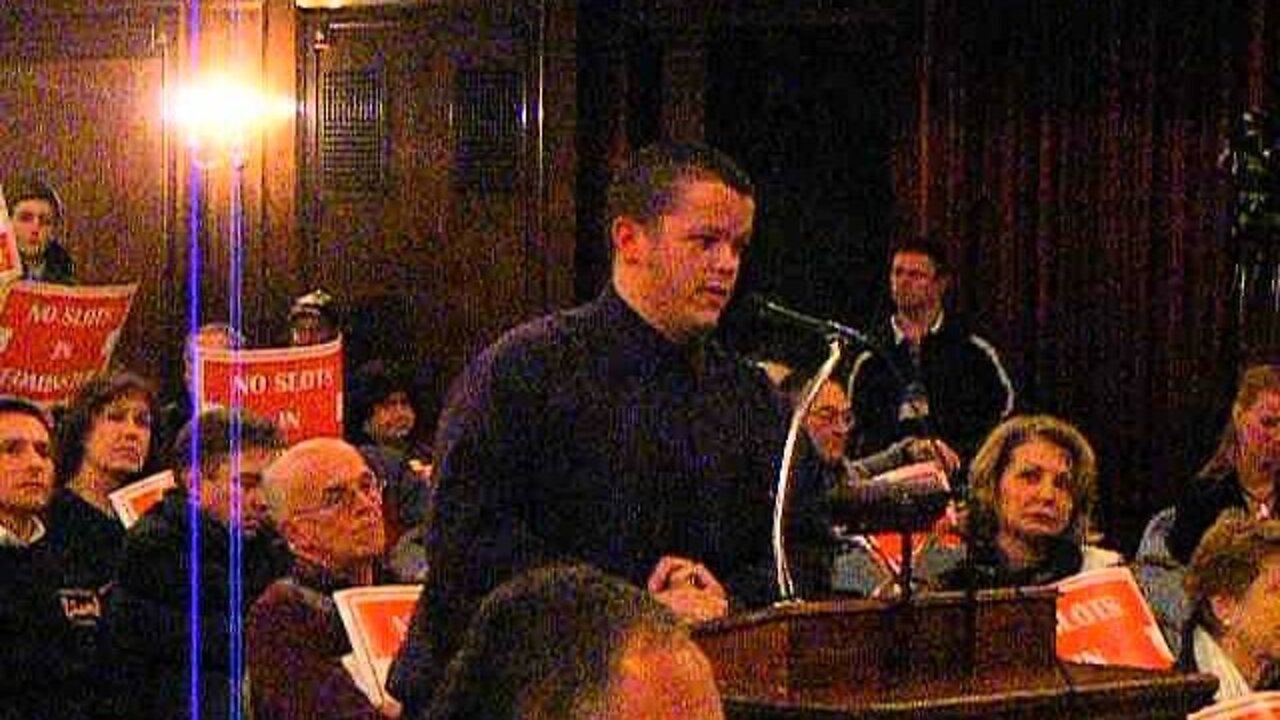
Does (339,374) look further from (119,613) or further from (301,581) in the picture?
(301,581)

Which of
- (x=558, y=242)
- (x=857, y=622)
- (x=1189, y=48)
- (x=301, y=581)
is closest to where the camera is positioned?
(x=857, y=622)

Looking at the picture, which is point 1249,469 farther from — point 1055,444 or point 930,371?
point 930,371

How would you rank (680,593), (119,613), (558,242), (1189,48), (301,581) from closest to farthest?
(680,593), (301,581), (119,613), (1189,48), (558,242)

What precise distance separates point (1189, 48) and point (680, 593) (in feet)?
16.9

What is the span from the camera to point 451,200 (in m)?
8.55

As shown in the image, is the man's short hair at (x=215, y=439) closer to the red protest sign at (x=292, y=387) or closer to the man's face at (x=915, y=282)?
the red protest sign at (x=292, y=387)

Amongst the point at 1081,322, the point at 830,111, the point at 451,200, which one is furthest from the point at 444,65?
the point at 1081,322

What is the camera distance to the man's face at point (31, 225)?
7105mm

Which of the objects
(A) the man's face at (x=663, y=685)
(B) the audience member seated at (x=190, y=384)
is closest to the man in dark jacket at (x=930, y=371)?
(B) the audience member seated at (x=190, y=384)

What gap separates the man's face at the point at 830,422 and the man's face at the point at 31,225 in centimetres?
260

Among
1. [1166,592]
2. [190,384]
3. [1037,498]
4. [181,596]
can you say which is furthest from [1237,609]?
[190,384]

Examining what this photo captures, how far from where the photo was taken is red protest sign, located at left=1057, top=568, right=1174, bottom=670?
3.97 m

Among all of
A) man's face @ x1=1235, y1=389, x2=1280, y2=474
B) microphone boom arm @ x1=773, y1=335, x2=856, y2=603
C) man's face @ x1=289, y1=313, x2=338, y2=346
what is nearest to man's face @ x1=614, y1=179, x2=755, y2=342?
microphone boom arm @ x1=773, y1=335, x2=856, y2=603

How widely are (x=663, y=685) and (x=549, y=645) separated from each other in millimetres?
77
